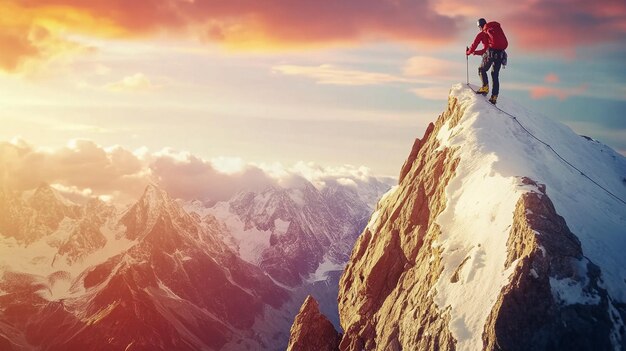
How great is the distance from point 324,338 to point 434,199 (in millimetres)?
22250

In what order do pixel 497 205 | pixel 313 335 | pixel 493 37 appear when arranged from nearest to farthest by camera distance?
pixel 497 205, pixel 493 37, pixel 313 335

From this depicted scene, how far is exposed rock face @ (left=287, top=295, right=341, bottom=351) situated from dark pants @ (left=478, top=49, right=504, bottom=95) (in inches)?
1270

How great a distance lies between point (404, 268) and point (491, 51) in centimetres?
2687

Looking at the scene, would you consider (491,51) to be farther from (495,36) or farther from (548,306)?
(548,306)

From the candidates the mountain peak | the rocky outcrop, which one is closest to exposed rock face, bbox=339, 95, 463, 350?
the mountain peak

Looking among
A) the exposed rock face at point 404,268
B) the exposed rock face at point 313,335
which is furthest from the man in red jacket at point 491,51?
the exposed rock face at point 313,335

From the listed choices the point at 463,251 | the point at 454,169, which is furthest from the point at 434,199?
the point at 463,251

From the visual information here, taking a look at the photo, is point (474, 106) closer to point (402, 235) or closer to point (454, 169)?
point (454, 169)

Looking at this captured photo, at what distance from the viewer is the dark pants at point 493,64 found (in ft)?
225

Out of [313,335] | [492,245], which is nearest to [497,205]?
[492,245]

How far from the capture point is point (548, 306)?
4403 centimetres

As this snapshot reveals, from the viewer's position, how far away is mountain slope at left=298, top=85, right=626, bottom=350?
4406 cm

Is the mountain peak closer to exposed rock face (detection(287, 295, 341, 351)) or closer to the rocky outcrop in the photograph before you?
the rocky outcrop

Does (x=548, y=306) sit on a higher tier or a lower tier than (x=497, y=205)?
lower
